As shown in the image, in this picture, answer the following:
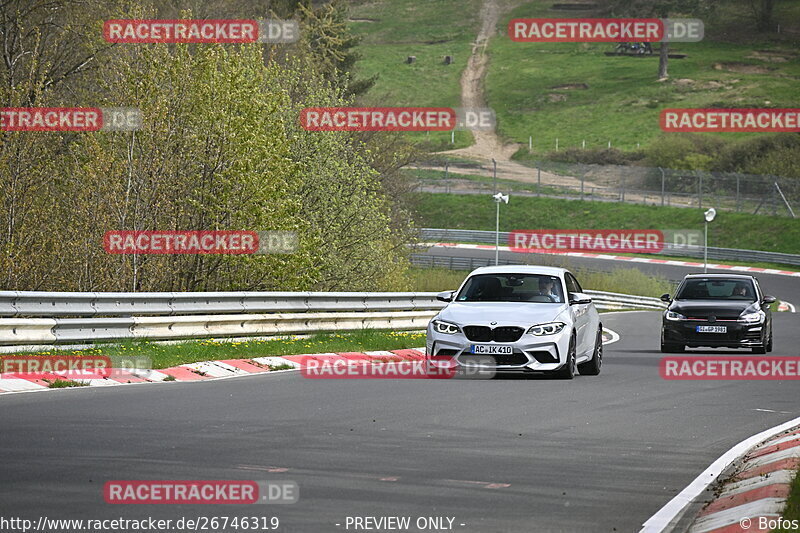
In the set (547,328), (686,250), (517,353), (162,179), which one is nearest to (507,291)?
(547,328)

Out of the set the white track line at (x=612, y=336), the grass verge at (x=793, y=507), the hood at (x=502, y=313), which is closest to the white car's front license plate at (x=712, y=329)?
the white track line at (x=612, y=336)

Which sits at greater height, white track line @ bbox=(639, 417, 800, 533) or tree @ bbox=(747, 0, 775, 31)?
tree @ bbox=(747, 0, 775, 31)

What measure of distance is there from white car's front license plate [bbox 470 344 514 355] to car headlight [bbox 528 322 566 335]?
39 centimetres

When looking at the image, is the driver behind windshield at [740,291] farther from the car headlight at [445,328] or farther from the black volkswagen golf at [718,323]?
the car headlight at [445,328]

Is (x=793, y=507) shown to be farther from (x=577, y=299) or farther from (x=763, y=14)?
(x=763, y=14)

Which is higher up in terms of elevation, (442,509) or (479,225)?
(479,225)

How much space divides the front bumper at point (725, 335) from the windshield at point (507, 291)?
6374 mm

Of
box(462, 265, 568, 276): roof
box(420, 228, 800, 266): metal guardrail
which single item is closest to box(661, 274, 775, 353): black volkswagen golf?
box(462, 265, 568, 276): roof

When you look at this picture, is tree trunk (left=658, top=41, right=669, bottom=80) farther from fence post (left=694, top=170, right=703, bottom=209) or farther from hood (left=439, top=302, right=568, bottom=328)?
hood (left=439, top=302, right=568, bottom=328)

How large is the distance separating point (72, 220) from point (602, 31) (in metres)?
134

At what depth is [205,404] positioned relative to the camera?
1369cm

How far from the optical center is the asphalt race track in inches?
317

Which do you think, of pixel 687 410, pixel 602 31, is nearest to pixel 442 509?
pixel 687 410

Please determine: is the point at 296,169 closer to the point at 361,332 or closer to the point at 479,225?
the point at 361,332
